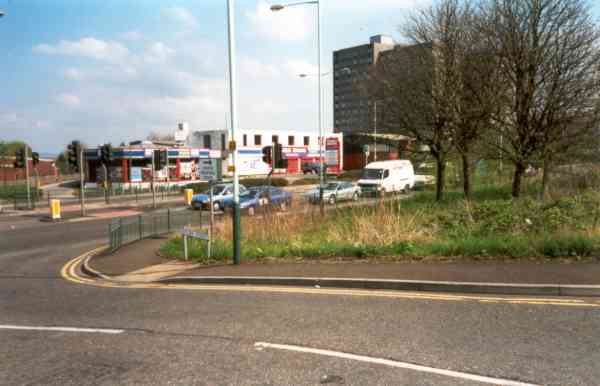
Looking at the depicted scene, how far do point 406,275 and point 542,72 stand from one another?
12.9 meters

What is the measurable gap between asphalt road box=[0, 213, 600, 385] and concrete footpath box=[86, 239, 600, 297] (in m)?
0.75

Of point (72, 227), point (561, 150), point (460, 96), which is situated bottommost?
point (72, 227)

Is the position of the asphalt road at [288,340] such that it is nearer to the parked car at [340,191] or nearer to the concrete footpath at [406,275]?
the concrete footpath at [406,275]

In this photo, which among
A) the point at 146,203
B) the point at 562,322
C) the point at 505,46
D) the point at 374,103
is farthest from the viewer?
the point at 146,203

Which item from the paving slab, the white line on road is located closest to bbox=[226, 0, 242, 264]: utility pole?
the paving slab

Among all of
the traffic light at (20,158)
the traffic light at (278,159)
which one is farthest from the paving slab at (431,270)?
the traffic light at (20,158)

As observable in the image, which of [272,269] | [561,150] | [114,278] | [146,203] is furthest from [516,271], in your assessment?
[146,203]

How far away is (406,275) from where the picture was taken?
8.16 metres

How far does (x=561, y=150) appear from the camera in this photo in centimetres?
1744

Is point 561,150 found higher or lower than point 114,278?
higher

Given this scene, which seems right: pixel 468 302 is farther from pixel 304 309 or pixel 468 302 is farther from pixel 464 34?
pixel 464 34

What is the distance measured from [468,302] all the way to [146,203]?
108 feet

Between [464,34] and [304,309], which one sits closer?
[304,309]

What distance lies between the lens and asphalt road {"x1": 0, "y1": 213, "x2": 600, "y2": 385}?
4.36 m
